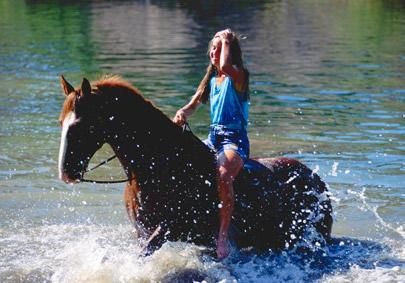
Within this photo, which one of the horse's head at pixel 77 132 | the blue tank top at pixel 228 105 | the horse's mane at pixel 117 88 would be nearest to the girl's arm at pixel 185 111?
the blue tank top at pixel 228 105

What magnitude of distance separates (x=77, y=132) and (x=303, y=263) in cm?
299

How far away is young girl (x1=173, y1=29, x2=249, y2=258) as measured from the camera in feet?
25.2

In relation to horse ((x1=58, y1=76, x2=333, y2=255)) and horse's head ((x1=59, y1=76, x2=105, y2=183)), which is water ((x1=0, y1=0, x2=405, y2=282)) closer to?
horse ((x1=58, y1=76, x2=333, y2=255))

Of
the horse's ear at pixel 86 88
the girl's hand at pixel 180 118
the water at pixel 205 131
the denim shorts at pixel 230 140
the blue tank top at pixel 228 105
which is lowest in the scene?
the water at pixel 205 131

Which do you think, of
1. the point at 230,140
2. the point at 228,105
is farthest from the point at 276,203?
the point at 228,105

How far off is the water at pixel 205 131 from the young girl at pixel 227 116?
73cm

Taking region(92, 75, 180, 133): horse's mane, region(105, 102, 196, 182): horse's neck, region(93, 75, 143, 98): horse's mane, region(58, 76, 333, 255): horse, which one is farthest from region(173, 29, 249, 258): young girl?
region(93, 75, 143, 98): horse's mane

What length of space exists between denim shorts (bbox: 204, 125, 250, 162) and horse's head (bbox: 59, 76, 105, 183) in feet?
4.67

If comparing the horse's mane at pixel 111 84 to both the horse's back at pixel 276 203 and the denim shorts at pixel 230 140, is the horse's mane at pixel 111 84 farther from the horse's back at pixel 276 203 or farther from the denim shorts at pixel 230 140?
the horse's back at pixel 276 203

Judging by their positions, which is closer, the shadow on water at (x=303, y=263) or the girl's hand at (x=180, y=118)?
the shadow on water at (x=303, y=263)

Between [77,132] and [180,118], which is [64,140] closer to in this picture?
[77,132]

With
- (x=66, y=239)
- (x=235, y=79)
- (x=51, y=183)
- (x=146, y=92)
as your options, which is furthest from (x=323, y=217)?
(x=146, y=92)

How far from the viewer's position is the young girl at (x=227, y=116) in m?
7.67

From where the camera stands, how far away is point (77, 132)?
6871 millimetres
